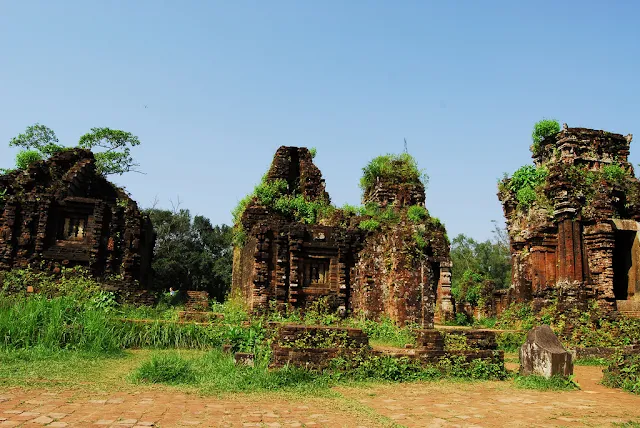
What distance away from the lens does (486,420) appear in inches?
228

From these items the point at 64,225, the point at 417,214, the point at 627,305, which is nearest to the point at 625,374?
the point at 627,305

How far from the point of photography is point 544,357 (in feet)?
28.2

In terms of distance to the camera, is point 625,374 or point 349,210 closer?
point 625,374

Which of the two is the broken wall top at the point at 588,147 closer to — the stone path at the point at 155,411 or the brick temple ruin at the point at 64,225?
the stone path at the point at 155,411

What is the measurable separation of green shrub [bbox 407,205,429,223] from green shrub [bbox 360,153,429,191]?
1.53m

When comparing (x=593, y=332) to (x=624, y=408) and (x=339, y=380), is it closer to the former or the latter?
(x=624, y=408)

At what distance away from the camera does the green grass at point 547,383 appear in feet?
26.6

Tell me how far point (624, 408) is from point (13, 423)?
720cm

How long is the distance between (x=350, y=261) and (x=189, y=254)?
85.5 feet

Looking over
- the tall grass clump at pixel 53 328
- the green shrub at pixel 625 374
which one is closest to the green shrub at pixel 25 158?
the tall grass clump at pixel 53 328

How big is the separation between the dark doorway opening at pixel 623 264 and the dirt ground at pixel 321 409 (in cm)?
975

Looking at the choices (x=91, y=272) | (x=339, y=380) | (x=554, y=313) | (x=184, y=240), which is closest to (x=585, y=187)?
(x=554, y=313)

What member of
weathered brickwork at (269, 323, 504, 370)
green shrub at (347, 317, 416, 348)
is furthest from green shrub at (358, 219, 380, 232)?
weathered brickwork at (269, 323, 504, 370)

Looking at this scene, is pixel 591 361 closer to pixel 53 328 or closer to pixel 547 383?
pixel 547 383
